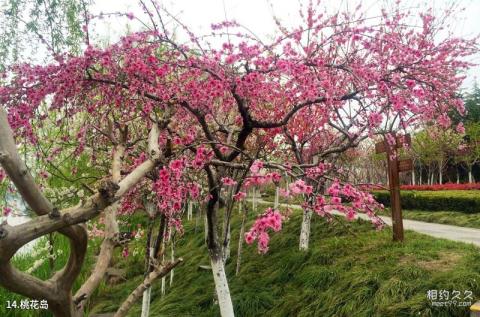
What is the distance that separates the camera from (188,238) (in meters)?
12.9

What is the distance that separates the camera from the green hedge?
12963 mm

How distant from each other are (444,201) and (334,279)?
32.5ft

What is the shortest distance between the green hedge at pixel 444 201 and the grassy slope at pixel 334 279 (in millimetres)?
6444

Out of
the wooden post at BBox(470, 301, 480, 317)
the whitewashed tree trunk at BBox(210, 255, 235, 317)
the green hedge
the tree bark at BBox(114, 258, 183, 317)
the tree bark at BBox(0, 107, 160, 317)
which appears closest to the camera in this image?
the tree bark at BBox(0, 107, 160, 317)

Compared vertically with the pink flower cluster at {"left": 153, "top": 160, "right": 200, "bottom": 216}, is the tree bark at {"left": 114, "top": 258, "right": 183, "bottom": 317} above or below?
below

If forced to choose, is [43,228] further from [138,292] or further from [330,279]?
[330,279]

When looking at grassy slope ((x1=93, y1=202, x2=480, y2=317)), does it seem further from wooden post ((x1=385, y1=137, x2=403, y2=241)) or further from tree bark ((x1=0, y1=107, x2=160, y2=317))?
tree bark ((x1=0, y1=107, x2=160, y2=317))

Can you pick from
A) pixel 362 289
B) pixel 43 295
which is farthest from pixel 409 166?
pixel 43 295

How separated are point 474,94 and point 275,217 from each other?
109ft

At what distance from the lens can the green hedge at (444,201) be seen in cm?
1296

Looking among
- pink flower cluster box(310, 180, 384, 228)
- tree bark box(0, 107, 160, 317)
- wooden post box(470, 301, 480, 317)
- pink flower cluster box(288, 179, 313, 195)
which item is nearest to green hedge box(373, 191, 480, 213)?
wooden post box(470, 301, 480, 317)

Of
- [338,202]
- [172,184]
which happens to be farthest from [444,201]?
[172,184]

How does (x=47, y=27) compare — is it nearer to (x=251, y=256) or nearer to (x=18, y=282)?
(x=18, y=282)

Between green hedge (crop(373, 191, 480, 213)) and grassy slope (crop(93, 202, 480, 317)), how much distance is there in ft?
21.1
